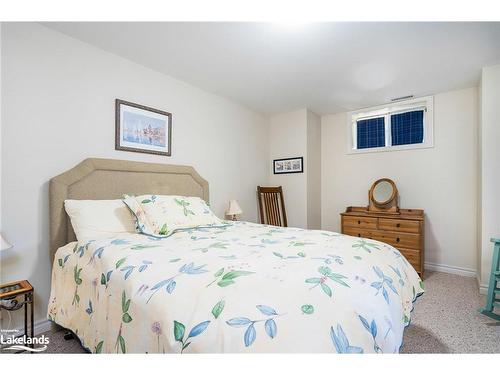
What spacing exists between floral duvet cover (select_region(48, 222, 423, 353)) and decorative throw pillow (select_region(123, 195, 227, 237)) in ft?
0.79

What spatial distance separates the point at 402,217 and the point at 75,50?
12.4 feet

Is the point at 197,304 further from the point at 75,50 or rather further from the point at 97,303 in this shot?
the point at 75,50

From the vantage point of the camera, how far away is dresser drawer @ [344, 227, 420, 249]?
2838 millimetres

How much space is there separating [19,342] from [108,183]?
1185mm

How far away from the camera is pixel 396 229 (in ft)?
9.73

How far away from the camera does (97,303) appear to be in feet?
4.18

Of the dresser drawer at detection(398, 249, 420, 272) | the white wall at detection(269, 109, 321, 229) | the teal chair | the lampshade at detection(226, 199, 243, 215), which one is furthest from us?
the white wall at detection(269, 109, 321, 229)

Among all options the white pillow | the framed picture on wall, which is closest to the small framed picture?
the framed picture on wall

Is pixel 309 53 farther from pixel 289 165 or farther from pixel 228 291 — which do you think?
pixel 228 291

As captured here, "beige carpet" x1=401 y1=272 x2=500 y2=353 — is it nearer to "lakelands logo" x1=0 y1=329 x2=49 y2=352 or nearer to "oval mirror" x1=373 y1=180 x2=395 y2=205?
"oval mirror" x1=373 y1=180 x2=395 y2=205

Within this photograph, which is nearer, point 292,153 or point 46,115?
point 46,115

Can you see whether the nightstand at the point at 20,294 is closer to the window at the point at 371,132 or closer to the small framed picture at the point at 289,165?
the small framed picture at the point at 289,165

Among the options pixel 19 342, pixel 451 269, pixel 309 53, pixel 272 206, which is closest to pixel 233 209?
pixel 272 206
